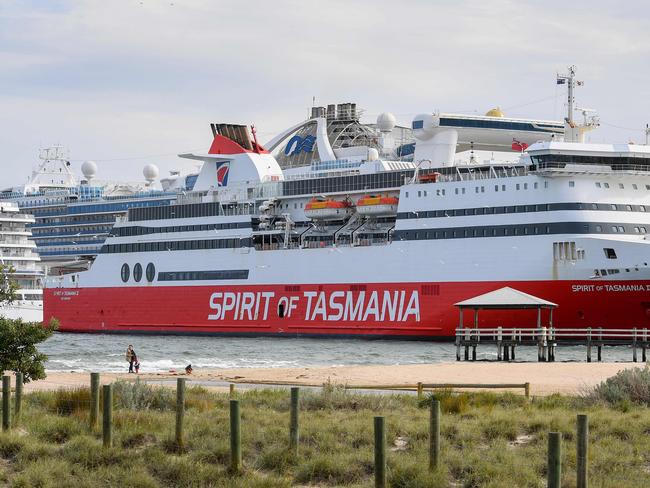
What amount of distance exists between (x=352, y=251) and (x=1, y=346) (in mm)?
35168

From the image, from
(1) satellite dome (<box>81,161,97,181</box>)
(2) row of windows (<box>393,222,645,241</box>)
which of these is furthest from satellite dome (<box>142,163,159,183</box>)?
(2) row of windows (<box>393,222,645,241</box>)

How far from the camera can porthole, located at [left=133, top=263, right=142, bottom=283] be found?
2581 inches

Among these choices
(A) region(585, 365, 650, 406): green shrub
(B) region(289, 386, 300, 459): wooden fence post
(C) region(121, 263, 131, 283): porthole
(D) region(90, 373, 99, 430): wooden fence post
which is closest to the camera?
(B) region(289, 386, 300, 459): wooden fence post

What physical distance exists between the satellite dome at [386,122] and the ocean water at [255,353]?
14675 millimetres

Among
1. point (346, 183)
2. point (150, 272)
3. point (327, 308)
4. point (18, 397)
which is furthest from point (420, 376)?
point (150, 272)

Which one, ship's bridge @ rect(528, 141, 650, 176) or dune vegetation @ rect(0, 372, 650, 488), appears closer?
dune vegetation @ rect(0, 372, 650, 488)

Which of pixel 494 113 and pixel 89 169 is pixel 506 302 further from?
pixel 89 169

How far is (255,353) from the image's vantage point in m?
46.1

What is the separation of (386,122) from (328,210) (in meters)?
7.87

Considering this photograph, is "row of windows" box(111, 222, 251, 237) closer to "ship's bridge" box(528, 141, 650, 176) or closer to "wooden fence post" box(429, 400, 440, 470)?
"ship's bridge" box(528, 141, 650, 176)

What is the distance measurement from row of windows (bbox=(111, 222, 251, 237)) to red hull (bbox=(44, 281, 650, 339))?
11.0 feet

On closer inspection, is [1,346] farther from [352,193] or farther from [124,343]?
[352,193]

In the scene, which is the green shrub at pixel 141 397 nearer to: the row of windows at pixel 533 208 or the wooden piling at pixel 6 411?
the wooden piling at pixel 6 411

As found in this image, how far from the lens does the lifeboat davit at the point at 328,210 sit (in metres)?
58.8
